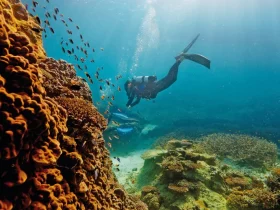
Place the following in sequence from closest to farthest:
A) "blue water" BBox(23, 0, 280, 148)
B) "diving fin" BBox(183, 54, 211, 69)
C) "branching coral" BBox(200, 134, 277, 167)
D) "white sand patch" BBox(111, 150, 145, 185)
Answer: "branching coral" BBox(200, 134, 277, 167) < "white sand patch" BBox(111, 150, 145, 185) < "diving fin" BBox(183, 54, 211, 69) < "blue water" BBox(23, 0, 280, 148)

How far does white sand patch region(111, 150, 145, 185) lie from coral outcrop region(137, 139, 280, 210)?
11.1 feet

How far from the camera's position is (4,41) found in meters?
2.42

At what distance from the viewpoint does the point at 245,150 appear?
11.4 meters

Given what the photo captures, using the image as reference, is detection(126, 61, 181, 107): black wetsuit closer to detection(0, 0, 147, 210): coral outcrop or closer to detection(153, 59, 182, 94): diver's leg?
detection(153, 59, 182, 94): diver's leg

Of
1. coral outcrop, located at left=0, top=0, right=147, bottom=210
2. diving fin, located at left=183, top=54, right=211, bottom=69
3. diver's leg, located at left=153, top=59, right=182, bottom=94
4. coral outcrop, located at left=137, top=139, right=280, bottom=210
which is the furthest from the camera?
diver's leg, located at left=153, top=59, right=182, bottom=94

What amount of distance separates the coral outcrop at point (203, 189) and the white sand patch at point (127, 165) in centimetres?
337

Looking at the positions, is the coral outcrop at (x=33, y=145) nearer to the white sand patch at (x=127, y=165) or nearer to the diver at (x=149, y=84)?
the white sand patch at (x=127, y=165)

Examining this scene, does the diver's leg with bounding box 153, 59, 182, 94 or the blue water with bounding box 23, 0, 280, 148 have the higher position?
the blue water with bounding box 23, 0, 280, 148

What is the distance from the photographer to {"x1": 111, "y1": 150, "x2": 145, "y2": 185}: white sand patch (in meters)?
11.1

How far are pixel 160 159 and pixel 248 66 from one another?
286 feet

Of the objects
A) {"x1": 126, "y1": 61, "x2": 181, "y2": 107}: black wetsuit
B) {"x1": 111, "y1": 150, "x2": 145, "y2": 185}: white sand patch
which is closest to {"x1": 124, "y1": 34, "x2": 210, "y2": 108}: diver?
{"x1": 126, "y1": 61, "x2": 181, "y2": 107}: black wetsuit

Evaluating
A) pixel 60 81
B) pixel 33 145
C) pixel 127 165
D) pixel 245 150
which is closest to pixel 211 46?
pixel 245 150

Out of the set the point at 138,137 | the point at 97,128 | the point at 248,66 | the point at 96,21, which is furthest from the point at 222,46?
the point at 97,128

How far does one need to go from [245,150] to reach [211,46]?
82961 mm
